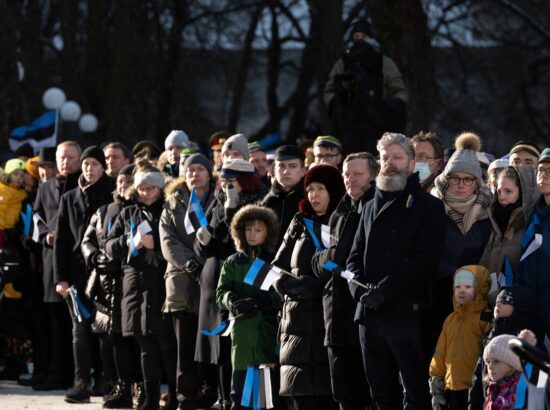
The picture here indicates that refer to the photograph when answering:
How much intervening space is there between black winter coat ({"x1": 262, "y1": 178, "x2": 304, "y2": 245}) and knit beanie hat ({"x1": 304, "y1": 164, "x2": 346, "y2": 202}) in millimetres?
675

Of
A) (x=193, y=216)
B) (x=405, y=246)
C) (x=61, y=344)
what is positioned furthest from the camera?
(x=61, y=344)

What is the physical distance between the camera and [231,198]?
33.6 ft

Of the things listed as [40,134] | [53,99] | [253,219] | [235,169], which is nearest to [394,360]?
[253,219]

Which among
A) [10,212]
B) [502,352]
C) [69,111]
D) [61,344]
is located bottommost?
[61,344]

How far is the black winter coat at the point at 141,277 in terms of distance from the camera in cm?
1100

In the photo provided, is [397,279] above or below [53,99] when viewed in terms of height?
below

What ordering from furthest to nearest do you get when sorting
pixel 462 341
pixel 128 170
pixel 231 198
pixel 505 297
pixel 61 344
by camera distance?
pixel 61 344, pixel 128 170, pixel 231 198, pixel 462 341, pixel 505 297

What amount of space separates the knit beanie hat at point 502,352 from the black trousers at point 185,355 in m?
3.58

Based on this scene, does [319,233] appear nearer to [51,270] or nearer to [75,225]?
[75,225]

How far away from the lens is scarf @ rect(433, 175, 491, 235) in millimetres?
8711

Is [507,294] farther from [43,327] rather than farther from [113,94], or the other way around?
[113,94]

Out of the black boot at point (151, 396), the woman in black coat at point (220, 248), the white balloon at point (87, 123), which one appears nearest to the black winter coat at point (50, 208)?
the black boot at point (151, 396)

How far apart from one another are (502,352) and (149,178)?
4283mm

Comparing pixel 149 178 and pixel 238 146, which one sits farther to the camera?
pixel 149 178
